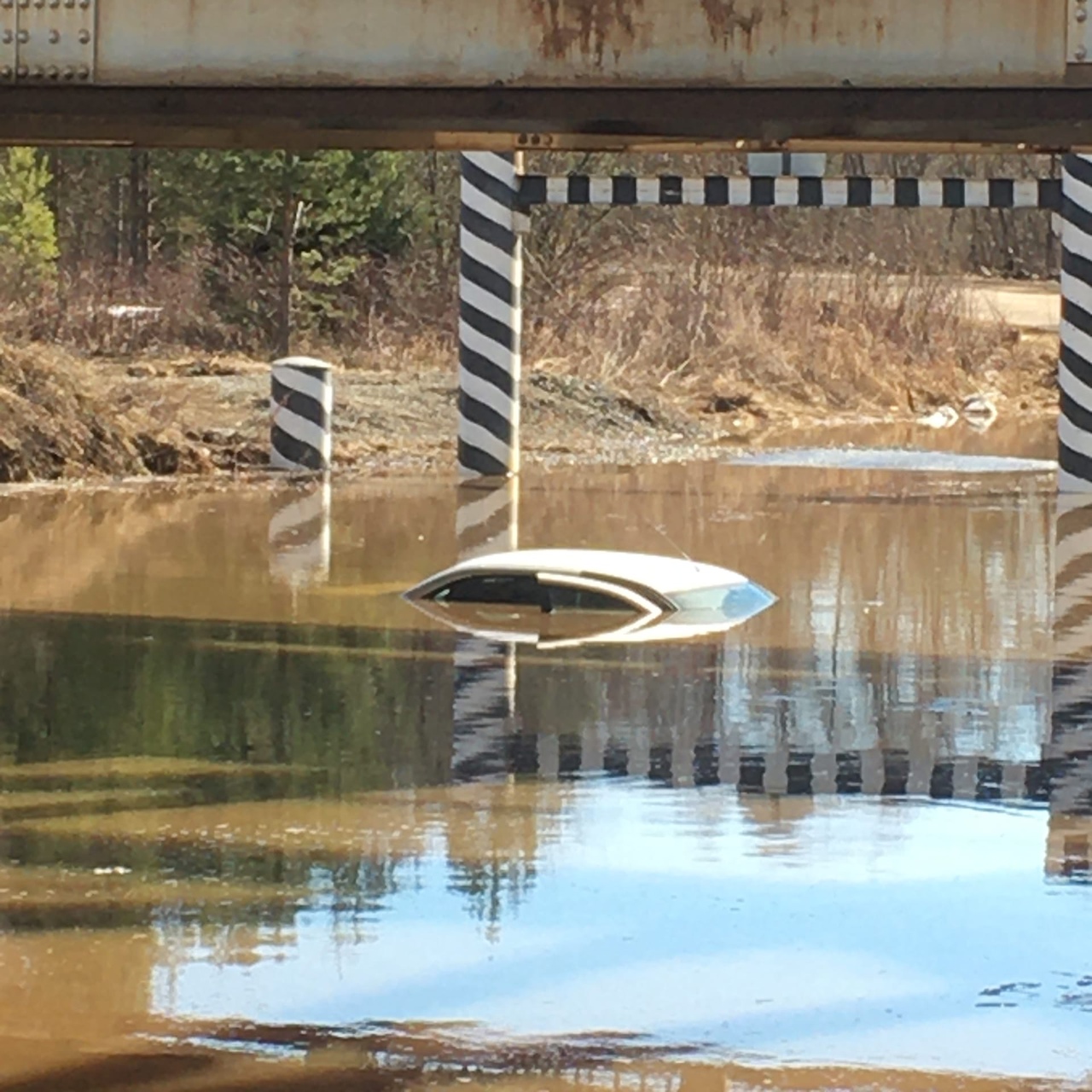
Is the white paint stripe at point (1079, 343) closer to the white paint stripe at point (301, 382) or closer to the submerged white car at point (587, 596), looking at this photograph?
the white paint stripe at point (301, 382)

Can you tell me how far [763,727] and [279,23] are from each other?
3.72 m

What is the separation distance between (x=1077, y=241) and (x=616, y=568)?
29.8ft

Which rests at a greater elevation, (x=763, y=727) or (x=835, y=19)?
(x=835, y=19)

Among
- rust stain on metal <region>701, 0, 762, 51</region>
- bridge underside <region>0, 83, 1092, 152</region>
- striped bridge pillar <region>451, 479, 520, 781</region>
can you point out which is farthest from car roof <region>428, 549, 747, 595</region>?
rust stain on metal <region>701, 0, 762, 51</region>

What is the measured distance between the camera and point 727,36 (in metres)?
11.1

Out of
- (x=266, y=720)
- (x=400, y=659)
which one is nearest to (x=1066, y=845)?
(x=266, y=720)

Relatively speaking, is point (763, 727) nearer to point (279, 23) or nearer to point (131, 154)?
point (279, 23)

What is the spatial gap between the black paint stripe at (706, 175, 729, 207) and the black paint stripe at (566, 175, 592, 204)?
1095 millimetres

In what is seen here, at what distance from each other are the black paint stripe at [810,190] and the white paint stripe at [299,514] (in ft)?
15.1

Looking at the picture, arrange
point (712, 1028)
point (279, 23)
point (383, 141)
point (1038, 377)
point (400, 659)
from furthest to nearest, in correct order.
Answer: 1. point (1038, 377)
2. point (383, 141)
3. point (400, 659)
4. point (279, 23)
5. point (712, 1028)

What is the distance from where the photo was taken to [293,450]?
23.3m

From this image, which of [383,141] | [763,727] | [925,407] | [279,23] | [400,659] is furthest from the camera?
[925,407]

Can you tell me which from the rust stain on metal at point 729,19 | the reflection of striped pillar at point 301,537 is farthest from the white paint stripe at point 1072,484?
the rust stain on metal at point 729,19

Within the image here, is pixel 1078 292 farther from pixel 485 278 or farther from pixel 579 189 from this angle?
pixel 485 278
